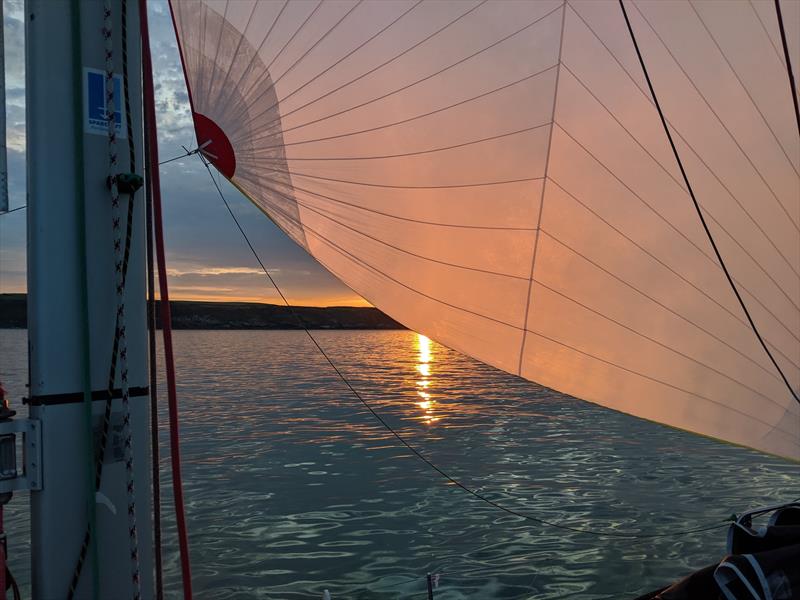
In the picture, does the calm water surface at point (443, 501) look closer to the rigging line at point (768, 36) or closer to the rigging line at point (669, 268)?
the rigging line at point (669, 268)

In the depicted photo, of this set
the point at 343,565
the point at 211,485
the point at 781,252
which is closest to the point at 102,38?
the point at 781,252

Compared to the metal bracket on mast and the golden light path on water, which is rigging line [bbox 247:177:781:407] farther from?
the golden light path on water

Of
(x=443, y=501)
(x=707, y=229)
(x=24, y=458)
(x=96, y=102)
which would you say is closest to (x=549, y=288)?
(x=707, y=229)

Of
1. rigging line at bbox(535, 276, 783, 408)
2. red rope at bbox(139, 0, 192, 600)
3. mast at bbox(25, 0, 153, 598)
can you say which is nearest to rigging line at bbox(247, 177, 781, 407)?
rigging line at bbox(535, 276, 783, 408)

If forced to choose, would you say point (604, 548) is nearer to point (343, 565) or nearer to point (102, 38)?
point (343, 565)

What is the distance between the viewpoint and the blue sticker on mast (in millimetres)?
2088

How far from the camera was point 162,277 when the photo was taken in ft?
8.04

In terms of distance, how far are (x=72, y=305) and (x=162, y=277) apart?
1.48 feet

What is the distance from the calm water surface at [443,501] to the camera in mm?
6129

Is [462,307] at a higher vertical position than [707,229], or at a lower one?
lower

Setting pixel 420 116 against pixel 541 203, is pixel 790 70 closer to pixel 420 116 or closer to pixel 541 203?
pixel 541 203

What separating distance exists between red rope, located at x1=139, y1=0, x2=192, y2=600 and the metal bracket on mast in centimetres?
41

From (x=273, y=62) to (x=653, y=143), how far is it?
6.52ft

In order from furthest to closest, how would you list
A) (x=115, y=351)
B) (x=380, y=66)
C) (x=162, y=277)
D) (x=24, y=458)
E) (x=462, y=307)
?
1. (x=462, y=307)
2. (x=380, y=66)
3. (x=162, y=277)
4. (x=115, y=351)
5. (x=24, y=458)
